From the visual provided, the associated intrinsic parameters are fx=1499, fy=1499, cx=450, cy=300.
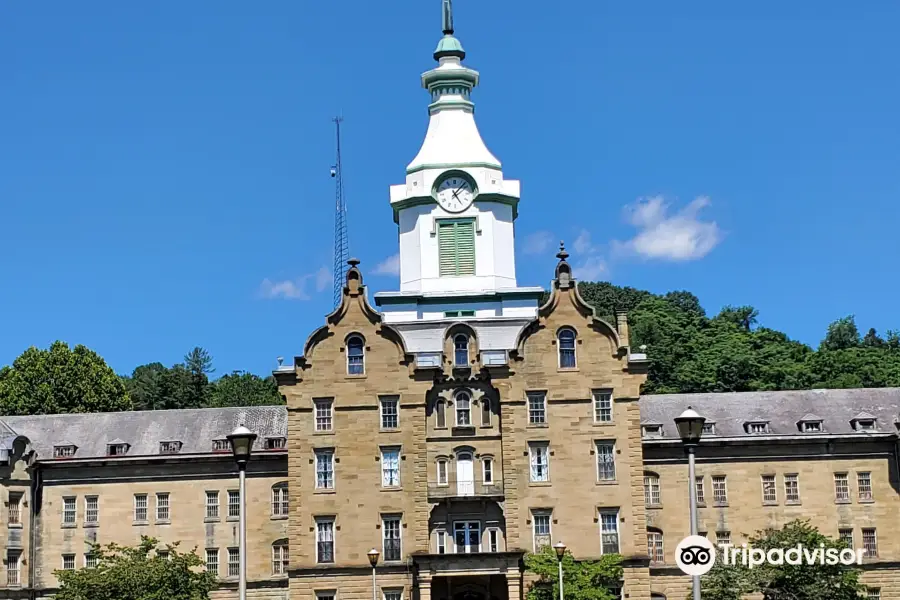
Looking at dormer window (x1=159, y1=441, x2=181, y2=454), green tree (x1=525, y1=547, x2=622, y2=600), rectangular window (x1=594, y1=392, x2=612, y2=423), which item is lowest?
green tree (x1=525, y1=547, x2=622, y2=600)

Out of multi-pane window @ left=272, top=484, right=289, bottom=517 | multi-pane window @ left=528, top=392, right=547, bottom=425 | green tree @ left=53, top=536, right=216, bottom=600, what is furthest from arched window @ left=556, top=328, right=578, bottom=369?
green tree @ left=53, top=536, right=216, bottom=600

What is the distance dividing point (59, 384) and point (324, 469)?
33.4m

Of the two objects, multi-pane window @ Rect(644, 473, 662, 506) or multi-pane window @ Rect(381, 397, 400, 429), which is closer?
multi-pane window @ Rect(381, 397, 400, 429)

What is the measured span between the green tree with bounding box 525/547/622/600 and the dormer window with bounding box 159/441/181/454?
22.3 metres

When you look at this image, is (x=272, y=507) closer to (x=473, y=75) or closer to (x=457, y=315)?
(x=457, y=315)

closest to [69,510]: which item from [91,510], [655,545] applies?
[91,510]

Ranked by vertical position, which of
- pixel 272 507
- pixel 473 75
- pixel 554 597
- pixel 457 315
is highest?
pixel 473 75

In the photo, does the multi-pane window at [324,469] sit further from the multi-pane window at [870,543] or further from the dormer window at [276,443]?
the multi-pane window at [870,543]

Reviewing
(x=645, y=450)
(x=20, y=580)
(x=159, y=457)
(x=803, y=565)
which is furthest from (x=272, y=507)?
(x=803, y=565)

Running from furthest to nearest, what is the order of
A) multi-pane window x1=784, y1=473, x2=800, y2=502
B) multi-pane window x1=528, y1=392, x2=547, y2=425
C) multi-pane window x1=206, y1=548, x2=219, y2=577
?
1. multi-pane window x1=784, y1=473, x2=800, y2=502
2. multi-pane window x1=206, y1=548, x2=219, y2=577
3. multi-pane window x1=528, y1=392, x2=547, y2=425

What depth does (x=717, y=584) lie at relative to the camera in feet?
248

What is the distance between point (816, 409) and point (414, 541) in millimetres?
25676

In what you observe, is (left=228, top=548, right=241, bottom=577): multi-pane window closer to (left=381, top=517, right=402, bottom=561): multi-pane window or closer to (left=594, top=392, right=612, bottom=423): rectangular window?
(left=381, top=517, right=402, bottom=561): multi-pane window

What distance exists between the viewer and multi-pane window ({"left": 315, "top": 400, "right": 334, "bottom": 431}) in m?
79.8
